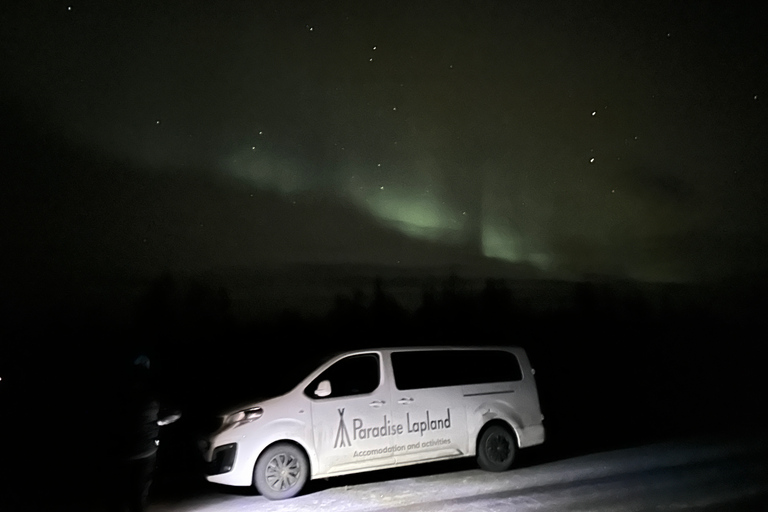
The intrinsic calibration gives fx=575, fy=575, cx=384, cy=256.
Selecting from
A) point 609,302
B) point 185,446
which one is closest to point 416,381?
point 185,446

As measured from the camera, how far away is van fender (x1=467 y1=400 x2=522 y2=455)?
29.5 feet

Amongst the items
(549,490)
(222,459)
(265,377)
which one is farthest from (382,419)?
(265,377)

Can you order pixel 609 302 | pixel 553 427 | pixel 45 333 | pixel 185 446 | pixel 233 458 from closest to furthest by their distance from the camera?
1. pixel 233 458
2. pixel 185 446
3. pixel 553 427
4. pixel 45 333
5. pixel 609 302

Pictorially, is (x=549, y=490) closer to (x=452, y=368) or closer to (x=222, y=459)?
(x=452, y=368)

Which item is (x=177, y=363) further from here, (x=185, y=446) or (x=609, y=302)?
(x=609, y=302)

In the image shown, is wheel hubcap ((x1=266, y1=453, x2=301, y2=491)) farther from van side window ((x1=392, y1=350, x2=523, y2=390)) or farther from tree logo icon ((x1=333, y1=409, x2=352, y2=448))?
van side window ((x1=392, y1=350, x2=523, y2=390))

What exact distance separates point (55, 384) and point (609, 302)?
3876 centimetres

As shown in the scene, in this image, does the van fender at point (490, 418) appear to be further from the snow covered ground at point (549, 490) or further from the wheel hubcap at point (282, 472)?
the wheel hubcap at point (282, 472)

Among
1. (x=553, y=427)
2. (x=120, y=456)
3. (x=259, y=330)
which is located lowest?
(x=553, y=427)

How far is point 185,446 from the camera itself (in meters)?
14.6

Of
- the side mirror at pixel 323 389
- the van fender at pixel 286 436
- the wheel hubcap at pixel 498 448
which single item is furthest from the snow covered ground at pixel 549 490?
the side mirror at pixel 323 389

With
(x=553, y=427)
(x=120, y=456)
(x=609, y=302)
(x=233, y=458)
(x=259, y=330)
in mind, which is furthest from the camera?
(x=609, y=302)

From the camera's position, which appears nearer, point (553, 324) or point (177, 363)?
point (177, 363)

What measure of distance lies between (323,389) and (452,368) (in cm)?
238
